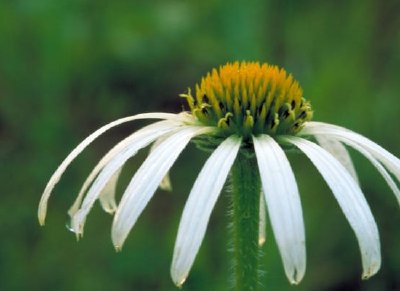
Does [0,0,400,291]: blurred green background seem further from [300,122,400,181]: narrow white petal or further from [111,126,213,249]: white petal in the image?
[111,126,213,249]: white petal

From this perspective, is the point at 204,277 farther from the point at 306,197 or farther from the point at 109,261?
the point at 306,197

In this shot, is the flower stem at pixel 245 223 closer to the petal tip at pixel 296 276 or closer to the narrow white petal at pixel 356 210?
the narrow white petal at pixel 356 210

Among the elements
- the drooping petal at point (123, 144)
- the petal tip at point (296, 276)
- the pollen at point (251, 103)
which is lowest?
the petal tip at point (296, 276)

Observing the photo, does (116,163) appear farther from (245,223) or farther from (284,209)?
(284,209)

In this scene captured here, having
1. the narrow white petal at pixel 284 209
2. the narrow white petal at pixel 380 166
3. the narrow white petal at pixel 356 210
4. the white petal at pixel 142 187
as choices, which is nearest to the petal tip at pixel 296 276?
the narrow white petal at pixel 284 209

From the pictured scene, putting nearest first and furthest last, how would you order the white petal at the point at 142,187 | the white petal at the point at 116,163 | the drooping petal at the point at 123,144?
the white petal at the point at 142,187
the white petal at the point at 116,163
the drooping petal at the point at 123,144

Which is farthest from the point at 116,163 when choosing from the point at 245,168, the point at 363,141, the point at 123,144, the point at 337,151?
the point at 337,151

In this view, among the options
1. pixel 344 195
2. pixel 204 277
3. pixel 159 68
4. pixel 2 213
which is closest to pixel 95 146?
pixel 159 68
